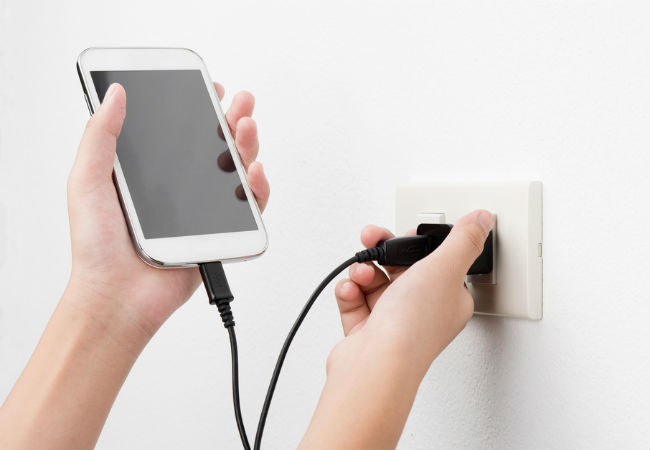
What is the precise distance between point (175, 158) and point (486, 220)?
0.25 m

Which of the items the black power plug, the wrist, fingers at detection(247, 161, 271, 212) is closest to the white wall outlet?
the black power plug

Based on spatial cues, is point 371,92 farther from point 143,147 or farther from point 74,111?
point 74,111

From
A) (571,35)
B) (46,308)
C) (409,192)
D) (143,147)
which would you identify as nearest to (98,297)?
(143,147)

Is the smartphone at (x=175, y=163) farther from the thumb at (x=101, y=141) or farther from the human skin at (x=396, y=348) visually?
the human skin at (x=396, y=348)

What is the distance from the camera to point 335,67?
553 mm

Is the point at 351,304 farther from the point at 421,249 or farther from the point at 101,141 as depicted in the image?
the point at 101,141

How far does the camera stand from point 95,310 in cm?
52

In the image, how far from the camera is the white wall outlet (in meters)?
0.41

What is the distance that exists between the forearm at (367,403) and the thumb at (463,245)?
62mm

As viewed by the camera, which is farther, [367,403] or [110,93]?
[110,93]

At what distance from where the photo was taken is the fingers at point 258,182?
0.53 meters

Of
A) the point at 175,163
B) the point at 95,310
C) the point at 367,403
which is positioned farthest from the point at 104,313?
the point at 367,403

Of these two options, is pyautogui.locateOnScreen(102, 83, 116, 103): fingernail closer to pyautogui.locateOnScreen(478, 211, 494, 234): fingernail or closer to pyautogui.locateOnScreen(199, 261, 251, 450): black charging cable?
pyautogui.locateOnScreen(199, 261, 251, 450): black charging cable

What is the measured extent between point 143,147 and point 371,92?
0.60ft
